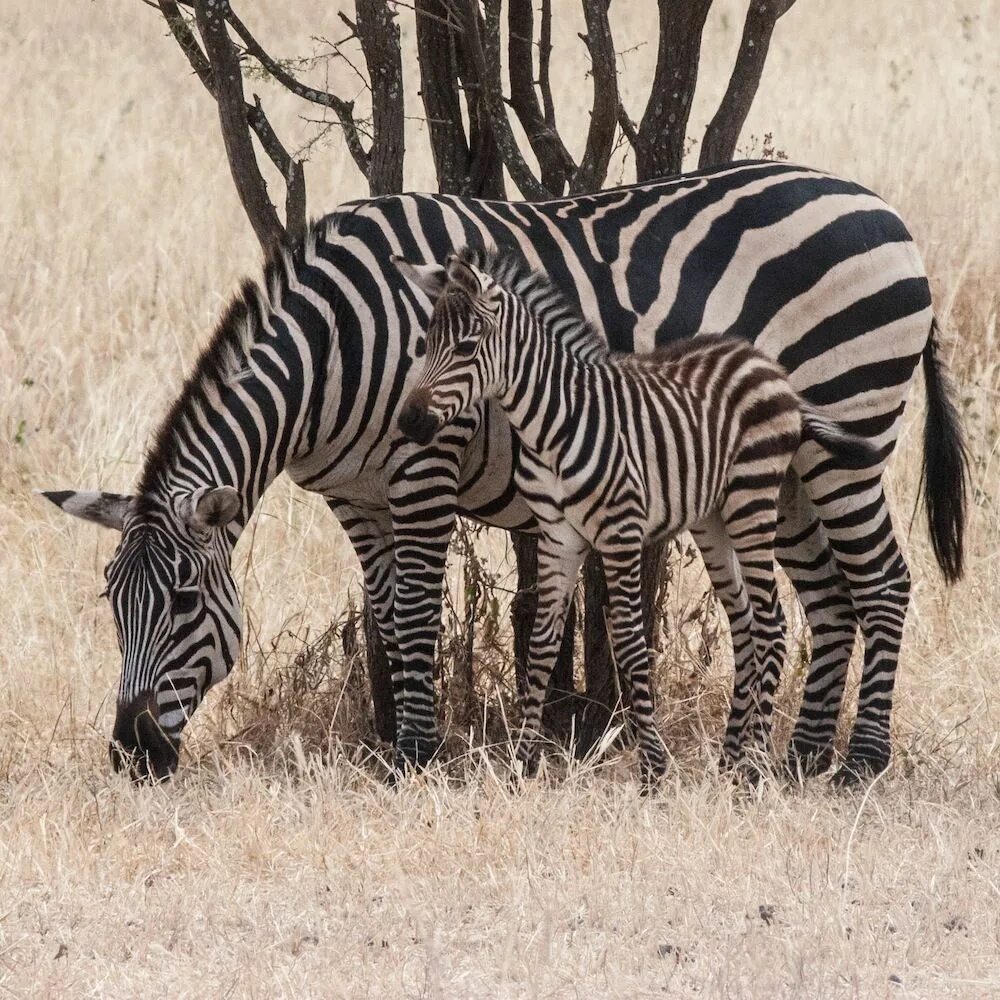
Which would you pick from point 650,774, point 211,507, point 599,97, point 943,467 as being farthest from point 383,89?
point 650,774

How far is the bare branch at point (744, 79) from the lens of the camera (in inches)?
240

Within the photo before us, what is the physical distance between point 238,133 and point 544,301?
1674 mm

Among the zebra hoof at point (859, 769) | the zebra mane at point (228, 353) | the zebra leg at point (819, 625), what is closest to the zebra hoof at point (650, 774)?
the zebra hoof at point (859, 769)

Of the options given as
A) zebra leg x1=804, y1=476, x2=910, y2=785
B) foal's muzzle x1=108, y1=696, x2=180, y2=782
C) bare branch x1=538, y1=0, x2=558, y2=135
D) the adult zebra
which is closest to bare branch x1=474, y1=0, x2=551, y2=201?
bare branch x1=538, y1=0, x2=558, y2=135

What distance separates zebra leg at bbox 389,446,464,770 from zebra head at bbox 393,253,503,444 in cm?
39

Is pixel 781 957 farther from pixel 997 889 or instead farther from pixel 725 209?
pixel 725 209

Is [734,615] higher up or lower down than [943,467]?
lower down

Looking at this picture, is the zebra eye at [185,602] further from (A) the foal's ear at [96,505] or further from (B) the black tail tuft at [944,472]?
(B) the black tail tuft at [944,472]

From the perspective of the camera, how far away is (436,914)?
168 inches

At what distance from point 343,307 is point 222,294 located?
20.6 feet

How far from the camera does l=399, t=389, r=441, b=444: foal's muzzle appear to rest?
4777mm

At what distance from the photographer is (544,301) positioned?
5.32m

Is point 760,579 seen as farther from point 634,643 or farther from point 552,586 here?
point 552,586

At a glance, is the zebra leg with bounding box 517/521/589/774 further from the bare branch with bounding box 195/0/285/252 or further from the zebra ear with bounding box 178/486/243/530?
the bare branch with bounding box 195/0/285/252
